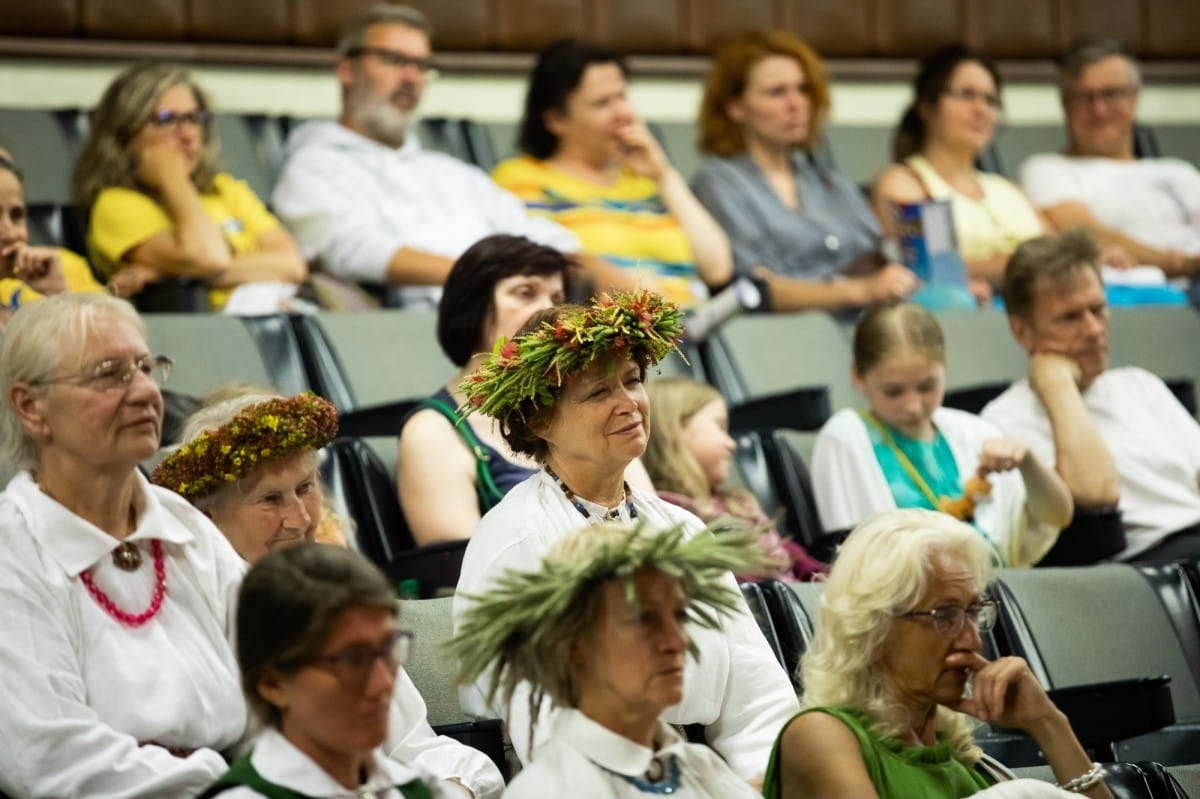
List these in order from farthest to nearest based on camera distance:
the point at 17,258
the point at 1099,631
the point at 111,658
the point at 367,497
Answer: the point at 17,258
the point at 367,497
the point at 1099,631
the point at 111,658

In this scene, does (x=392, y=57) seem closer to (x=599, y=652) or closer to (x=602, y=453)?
(x=602, y=453)

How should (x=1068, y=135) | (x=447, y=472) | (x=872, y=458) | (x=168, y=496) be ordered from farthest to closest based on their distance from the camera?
(x=1068, y=135), (x=872, y=458), (x=447, y=472), (x=168, y=496)

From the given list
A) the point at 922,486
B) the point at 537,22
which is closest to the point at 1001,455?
the point at 922,486

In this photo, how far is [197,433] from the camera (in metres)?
2.65

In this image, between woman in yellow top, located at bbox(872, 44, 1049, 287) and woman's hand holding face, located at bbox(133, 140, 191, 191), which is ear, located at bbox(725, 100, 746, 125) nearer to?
woman in yellow top, located at bbox(872, 44, 1049, 287)

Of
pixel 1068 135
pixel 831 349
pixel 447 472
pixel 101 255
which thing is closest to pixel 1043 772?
pixel 447 472

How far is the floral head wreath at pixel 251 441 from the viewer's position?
2541 millimetres

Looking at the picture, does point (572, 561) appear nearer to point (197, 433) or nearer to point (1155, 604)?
point (197, 433)

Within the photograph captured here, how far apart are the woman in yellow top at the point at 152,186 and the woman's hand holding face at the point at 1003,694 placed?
2.30 m

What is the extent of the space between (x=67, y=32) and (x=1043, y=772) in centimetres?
364

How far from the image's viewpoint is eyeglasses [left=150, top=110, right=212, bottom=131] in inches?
167

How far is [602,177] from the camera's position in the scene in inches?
195

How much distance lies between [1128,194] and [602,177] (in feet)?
5.56

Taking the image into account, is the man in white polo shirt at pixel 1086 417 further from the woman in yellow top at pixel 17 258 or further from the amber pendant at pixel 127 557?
the amber pendant at pixel 127 557
